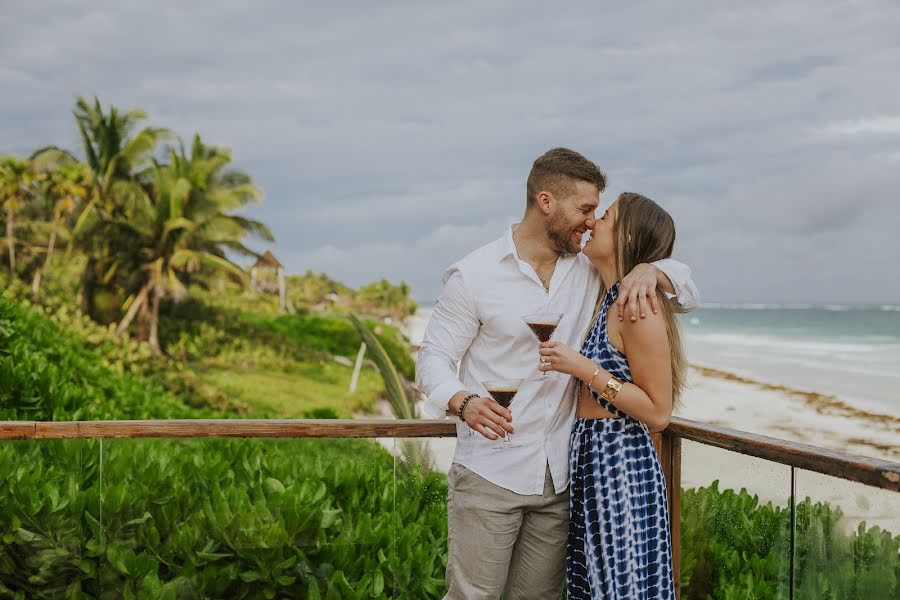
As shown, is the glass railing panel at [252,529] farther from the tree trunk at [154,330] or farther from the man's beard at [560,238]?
the tree trunk at [154,330]

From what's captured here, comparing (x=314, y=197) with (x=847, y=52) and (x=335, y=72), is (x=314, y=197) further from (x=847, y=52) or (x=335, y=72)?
(x=847, y=52)

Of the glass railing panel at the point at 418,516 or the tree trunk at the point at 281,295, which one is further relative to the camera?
the tree trunk at the point at 281,295

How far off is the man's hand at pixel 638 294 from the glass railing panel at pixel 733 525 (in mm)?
576

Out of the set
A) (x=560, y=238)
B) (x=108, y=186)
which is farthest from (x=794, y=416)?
(x=560, y=238)

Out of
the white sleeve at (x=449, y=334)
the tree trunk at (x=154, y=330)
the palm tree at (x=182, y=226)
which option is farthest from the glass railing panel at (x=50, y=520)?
the tree trunk at (x=154, y=330)

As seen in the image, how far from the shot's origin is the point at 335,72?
6469 centimetres

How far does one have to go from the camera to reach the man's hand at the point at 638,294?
2371 millimetres

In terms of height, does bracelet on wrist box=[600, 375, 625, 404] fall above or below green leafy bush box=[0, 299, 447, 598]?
above

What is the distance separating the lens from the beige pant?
262 cm

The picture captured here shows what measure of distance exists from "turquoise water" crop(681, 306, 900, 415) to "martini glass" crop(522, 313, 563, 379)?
25.0 metres

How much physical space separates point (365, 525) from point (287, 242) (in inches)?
2695

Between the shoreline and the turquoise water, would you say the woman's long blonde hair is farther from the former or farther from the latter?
the turquoise water

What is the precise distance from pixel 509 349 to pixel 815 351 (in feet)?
146

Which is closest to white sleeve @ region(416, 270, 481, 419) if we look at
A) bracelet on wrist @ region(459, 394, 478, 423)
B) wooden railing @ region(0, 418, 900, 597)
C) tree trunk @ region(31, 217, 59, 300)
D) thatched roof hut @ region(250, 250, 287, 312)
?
bracelet on wrist @ region(459, 394, 478, 423)
